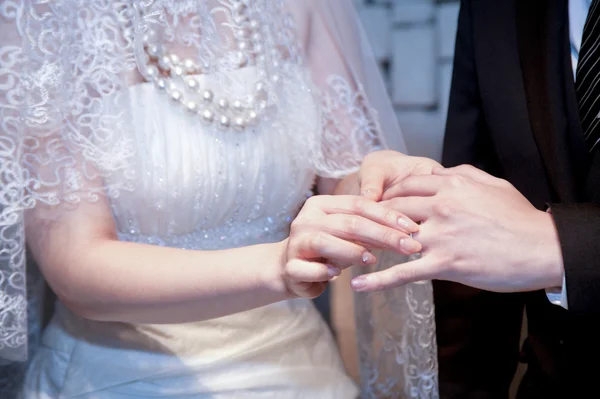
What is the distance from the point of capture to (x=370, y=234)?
68 centimetres

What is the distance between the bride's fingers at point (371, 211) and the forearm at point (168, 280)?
0.07 m

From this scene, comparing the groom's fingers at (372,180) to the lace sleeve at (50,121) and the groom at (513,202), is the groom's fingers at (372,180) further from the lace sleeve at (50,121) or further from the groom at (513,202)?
the lace sleeve at (50,121)

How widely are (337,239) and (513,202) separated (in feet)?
0.64

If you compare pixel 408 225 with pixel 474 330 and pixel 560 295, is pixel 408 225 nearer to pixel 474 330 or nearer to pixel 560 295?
pixel 560 295

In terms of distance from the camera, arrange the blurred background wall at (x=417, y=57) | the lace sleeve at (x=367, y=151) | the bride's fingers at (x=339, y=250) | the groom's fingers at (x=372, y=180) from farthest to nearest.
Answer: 1. the blurred background wall at (x=417, y=57)
2. the lace sleeve at (x=367, y=151)
3. the groom's fingers at (x=372, y=180)
4. the bride's fingers at (x=339, y=250)

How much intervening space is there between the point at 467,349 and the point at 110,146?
575mm

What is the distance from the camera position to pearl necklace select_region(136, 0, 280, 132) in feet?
2.72

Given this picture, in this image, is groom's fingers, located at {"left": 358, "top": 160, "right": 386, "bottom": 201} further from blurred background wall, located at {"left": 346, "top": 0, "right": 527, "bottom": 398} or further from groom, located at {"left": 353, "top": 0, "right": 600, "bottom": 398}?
blurred background wall, located at {"left": 346, "top": 0, "right": 527, "bottom": 398}

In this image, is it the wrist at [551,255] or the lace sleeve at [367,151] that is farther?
the lace sleeve at [367,151]

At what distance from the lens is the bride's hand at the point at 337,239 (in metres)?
0.68

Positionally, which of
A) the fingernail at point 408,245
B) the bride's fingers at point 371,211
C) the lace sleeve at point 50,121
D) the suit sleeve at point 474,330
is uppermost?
the lace sleeve at point 50,121

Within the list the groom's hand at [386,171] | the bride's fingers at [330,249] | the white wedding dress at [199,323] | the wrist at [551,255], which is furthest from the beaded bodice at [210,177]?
the wrist at [551,255]

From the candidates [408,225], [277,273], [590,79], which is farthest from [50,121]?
[590,79]

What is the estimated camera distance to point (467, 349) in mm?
990
